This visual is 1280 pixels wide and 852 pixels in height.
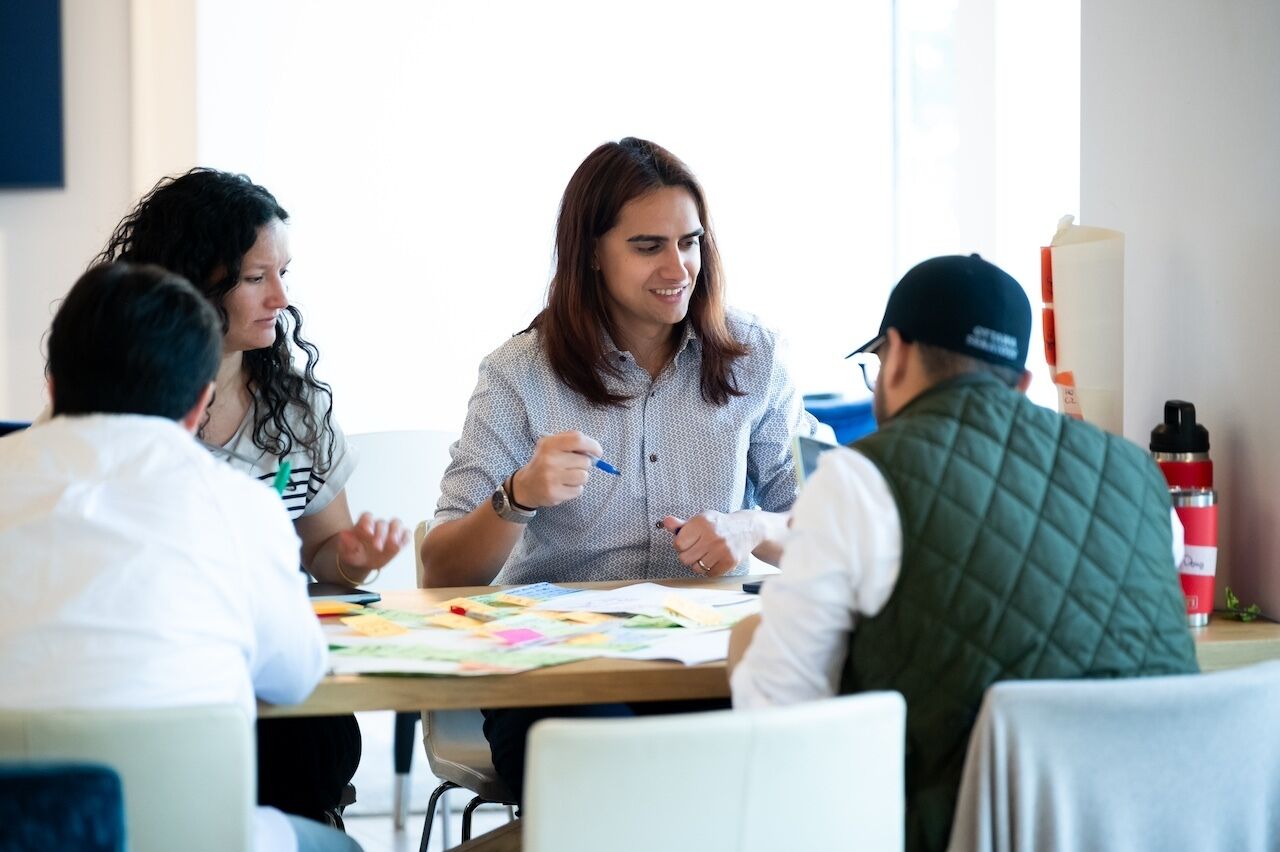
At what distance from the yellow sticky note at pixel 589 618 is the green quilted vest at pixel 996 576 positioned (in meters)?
0.48

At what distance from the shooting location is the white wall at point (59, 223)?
14.9ft

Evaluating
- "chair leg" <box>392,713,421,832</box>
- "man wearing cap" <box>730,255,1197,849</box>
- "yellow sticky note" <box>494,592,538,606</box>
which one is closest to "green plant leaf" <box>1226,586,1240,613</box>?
"man wearing cap" <box>730,255,1197,849</box>

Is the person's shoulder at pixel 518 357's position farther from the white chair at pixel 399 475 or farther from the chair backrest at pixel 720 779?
the chair backrest at pixel 720 779

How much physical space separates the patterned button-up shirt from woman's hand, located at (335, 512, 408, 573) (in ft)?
0.78

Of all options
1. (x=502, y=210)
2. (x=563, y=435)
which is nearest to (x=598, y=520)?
(x=563, y=435)

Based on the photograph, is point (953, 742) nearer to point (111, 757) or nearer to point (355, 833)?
point (111, 757)

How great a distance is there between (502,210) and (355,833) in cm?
240

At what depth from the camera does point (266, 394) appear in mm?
2510

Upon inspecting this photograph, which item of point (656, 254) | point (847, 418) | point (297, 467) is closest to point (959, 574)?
point (656, 254)

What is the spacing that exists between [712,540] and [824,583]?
808 millimetres

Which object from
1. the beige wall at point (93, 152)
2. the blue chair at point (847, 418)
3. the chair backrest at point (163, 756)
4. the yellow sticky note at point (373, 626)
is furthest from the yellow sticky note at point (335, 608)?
the beige wall at point (93, 152)

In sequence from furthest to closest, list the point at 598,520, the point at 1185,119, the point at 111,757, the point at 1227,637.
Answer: the point at 598,520 → the point at 1185,119 → the point at 1227,637 → the point at 111,757

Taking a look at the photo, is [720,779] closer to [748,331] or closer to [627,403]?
[627,403]

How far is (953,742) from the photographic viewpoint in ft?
4.78
